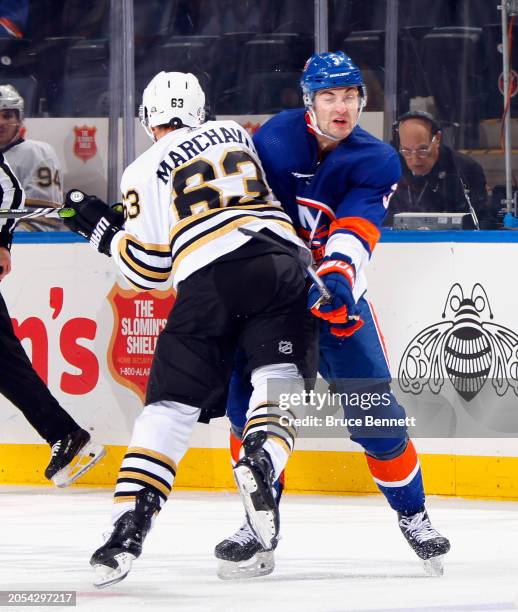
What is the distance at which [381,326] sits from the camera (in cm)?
399

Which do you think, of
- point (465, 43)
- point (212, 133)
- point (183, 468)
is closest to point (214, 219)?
point (212, 133)

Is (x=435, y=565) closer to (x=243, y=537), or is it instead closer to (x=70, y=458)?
(x=243, y=537)

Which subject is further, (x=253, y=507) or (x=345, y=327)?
(x=345, y=327)

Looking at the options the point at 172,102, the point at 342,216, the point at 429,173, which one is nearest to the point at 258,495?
the point at 342,216

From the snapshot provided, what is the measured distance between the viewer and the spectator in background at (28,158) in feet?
14.9

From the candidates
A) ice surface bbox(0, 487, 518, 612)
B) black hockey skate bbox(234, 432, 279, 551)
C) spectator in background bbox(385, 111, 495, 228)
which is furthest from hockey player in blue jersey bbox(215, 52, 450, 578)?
spectator in background bbox(385, 111, 495, 228)

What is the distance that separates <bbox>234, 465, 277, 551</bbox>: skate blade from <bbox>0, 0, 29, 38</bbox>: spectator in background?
108 inches

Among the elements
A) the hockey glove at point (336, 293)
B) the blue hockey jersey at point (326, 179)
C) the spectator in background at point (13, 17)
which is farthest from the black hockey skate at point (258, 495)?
the spectator in background at point (13, 17)

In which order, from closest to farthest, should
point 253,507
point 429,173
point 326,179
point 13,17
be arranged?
point 253,507, point 326,179, point 429,173, point 13,17

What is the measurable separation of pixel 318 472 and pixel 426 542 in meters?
1.17

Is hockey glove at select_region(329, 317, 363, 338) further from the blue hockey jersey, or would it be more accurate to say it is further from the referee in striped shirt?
the referee in striped shirt

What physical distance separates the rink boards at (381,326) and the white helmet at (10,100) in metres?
0.60

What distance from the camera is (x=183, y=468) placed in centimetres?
417

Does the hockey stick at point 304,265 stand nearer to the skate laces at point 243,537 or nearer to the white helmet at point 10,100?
the skate laces at point 243,537
